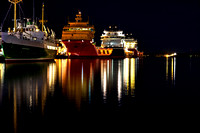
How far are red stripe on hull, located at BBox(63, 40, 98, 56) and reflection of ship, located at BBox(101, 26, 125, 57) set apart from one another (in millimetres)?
26646

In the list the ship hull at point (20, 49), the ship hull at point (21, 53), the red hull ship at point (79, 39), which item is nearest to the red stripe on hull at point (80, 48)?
the red hull ship at point (79, 39)

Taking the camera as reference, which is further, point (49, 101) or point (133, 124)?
point (49, 101)

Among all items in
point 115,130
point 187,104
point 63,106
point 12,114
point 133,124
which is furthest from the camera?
point 187,104

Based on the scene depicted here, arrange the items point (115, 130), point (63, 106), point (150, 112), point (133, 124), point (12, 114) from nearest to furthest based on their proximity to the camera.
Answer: point (115, 130)
point (133, 124)
point (12, 114)
point (150, 112)
point (63, 106)

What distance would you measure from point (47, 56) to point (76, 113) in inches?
1917

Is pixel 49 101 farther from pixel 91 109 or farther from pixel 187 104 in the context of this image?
pixel 187 104

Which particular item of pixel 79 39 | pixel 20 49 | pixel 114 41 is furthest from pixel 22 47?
pixel 114 41

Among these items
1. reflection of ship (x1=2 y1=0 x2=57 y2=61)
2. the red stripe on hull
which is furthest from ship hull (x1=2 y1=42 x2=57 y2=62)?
the red stripe on hull

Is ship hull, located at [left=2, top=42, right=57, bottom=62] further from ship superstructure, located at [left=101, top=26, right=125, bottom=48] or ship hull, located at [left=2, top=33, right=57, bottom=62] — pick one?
ship superstructure, located at [left=101, top=26, right=125, bottom=48]

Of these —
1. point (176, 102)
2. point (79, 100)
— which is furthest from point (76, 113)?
point (176, 102)

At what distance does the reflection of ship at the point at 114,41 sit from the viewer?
361 feet

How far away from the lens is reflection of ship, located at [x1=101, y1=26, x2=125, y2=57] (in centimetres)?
11000

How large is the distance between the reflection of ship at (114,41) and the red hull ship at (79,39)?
24767 mm

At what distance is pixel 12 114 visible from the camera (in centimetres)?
692
